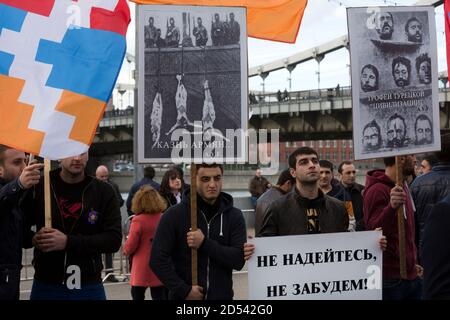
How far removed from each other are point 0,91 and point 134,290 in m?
3.34

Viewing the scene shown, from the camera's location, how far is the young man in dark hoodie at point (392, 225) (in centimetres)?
548

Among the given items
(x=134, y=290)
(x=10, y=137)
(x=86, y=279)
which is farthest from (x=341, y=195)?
(x=10, y=137)

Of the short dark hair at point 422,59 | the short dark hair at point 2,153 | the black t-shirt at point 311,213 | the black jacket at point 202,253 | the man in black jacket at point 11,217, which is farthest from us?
the short dark hair at point 422,59

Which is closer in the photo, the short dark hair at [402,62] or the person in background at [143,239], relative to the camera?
the short dark hair at [402,62]

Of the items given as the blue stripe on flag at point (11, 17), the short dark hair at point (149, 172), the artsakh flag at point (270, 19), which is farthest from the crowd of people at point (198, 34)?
the short dark hair at point (149, 172)

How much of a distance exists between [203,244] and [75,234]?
906mm

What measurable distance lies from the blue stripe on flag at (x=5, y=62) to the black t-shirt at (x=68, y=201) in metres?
0.85

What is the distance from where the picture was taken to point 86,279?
16.2ft

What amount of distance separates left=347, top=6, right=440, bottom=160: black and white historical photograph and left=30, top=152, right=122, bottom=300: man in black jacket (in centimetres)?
196

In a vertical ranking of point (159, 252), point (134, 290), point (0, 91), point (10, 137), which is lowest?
point (134, 290)

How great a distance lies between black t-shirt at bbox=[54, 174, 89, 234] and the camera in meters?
4.95

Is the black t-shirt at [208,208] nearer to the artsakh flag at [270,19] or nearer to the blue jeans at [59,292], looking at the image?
the blue jeans at [59,292]

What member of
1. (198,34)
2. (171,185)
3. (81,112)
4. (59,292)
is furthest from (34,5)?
(171,185)
